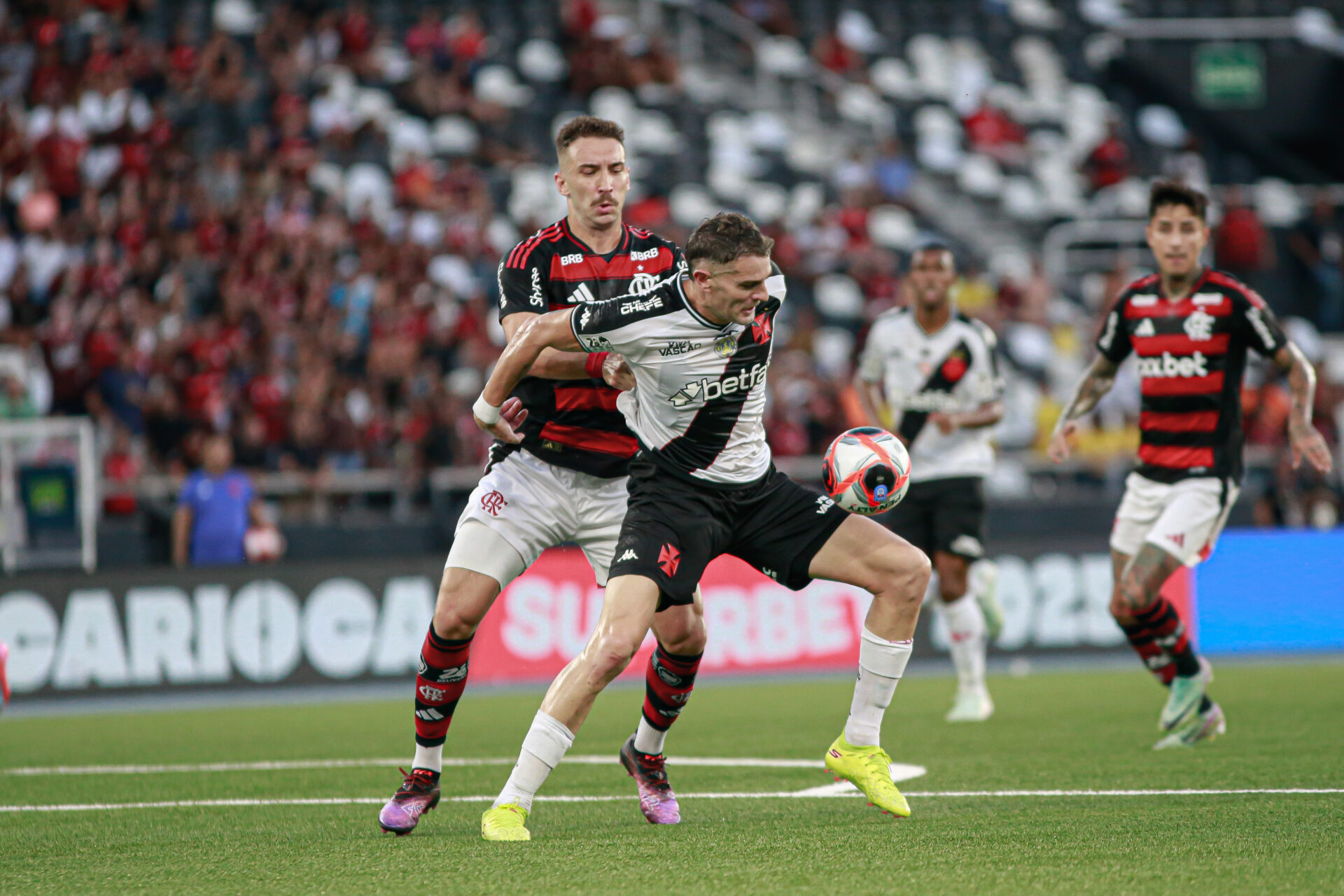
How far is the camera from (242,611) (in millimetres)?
13547

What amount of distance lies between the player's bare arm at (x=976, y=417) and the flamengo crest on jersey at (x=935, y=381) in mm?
48

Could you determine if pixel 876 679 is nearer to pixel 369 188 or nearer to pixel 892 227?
pixel 369 188

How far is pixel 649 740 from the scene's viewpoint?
648cm

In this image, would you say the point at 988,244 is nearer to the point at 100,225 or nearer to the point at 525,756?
the point at 100,225

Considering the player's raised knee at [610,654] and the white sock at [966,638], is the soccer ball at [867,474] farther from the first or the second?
the white sock at [966,638]

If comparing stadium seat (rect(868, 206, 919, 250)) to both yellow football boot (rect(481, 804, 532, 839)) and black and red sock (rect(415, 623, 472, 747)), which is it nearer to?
black and red sock (rect(415, 623, 472, 747))

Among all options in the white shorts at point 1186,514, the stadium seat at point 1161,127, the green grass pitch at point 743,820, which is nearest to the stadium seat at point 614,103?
the stadium seat at point 1161,127

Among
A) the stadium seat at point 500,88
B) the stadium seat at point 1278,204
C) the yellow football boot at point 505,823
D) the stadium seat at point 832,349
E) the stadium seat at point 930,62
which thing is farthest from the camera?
the stadium seat at point 930,62

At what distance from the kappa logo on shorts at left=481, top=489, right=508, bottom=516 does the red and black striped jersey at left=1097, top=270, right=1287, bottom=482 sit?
3.76 m

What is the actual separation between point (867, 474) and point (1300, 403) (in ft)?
9.79

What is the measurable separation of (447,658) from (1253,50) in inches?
862

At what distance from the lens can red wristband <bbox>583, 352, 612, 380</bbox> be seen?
5977 mm

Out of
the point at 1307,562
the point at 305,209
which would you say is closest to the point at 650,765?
the point at 1307,562

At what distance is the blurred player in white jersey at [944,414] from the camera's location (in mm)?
10312
